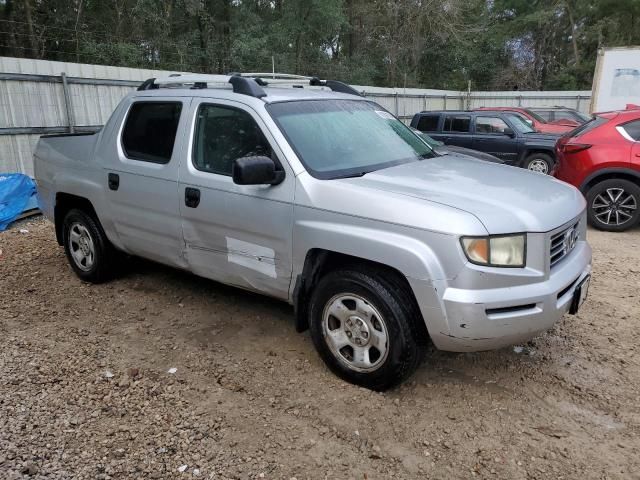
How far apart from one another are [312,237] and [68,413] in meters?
1.75

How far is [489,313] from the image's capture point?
2.86m

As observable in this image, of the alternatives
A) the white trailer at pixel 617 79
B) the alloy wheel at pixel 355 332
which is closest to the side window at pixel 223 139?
the alloy wheel at pixel 355 332

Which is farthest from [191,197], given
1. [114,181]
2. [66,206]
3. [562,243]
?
[562,243]

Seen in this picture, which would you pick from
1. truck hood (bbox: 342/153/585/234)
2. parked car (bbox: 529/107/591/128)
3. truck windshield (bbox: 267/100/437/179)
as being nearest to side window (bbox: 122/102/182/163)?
truck windshield (bbox: 267/100/437/179)

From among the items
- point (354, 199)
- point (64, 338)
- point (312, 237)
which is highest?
point (354, 199)

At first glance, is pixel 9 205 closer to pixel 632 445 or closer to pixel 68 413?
pixel 68 413

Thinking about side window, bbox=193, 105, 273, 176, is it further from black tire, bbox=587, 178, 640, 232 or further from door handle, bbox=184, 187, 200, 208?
black tire, bbox=587, 178, 640, 232

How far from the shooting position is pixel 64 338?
413 cm

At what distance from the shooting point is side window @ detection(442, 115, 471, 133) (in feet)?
40.6

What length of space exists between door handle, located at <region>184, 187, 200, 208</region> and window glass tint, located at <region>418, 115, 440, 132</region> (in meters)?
9.89

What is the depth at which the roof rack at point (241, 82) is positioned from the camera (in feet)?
12.7

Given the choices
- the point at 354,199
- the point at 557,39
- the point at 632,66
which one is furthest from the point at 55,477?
the point at 557,39

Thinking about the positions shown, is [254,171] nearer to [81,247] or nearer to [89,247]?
[89,247]

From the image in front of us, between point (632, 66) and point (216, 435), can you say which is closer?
point (216, 435)
